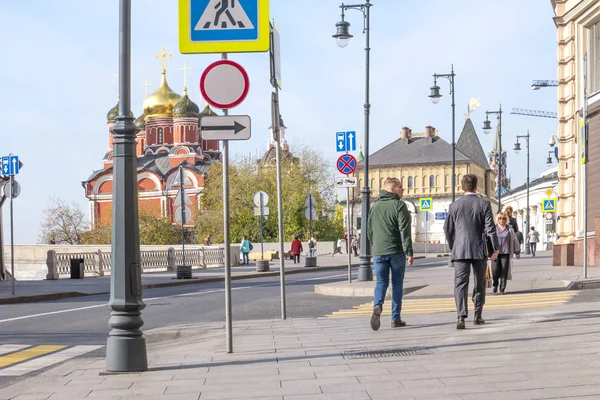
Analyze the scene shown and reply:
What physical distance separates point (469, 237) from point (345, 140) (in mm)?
12957

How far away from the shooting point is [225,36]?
9.58 meters

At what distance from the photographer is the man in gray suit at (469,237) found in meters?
11.6

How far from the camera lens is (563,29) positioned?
92.4ft

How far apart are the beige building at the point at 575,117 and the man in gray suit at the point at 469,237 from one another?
13800 millimetres

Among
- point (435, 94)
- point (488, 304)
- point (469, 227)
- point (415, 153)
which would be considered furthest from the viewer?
point (415, 153)

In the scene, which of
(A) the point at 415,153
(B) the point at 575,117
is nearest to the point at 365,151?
(B) the point at 575,117

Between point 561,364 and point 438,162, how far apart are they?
12149 cm

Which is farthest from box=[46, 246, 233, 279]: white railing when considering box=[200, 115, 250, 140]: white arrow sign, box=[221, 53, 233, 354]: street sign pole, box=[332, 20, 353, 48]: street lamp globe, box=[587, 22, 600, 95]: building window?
box=[200, 115, 250, 140]: white arrow sign

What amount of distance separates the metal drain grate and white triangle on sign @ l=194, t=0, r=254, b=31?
3245 millimetres

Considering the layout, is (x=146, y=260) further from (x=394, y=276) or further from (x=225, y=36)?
(x=225, y=36)

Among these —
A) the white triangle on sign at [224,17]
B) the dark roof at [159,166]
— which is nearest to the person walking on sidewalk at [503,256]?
the white triangle on sign at [224,17]

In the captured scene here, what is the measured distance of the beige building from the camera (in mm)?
25641

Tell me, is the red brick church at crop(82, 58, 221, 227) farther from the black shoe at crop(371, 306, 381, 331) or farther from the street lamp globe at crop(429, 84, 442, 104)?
the black shoe at crop(371, 306, 381, 331)

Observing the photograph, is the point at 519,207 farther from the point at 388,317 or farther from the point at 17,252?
the point at 388,317
